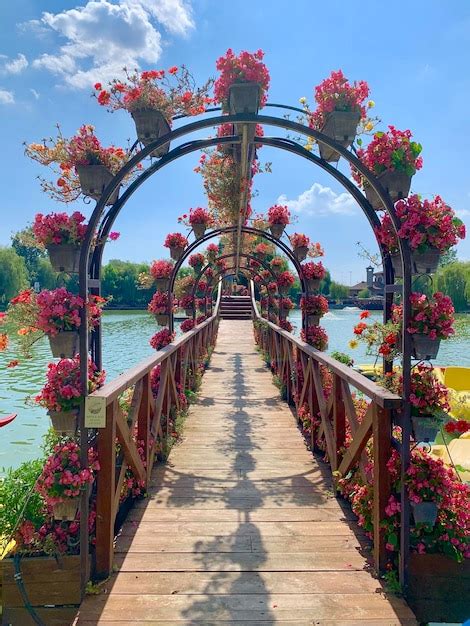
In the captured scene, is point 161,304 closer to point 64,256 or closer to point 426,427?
point 64,256

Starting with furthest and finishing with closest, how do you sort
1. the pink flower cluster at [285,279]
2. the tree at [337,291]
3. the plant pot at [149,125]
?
the tree at [337,291] → the pink flower cluster at [285,279] → the plant pot at [149,125]

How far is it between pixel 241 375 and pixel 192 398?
7.23 ft

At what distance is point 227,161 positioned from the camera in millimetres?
5293

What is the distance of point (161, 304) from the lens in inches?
240

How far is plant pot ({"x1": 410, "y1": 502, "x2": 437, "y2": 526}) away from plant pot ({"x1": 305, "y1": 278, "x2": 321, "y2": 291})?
394 centimetres

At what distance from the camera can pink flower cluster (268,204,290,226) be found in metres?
6.89

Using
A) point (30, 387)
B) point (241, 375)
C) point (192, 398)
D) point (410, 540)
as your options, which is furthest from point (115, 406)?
point (30, 387)

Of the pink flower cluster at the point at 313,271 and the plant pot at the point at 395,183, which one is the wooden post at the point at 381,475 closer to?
the plant pot at the point at 395,183

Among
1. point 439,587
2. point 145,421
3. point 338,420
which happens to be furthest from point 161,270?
point 439,587

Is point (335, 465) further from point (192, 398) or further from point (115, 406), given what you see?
point (192, 398)

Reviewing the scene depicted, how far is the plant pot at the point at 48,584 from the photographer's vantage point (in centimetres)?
231

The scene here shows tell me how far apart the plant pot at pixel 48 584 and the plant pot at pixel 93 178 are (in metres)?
1.95

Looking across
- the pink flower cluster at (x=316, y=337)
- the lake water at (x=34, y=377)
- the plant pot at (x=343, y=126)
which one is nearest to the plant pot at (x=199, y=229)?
the lake water at (x=34, y=377)

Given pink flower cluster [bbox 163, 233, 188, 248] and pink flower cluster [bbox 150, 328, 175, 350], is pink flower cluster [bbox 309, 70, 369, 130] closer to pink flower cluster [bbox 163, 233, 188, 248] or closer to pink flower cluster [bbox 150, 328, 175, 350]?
pink flower cluster [bbox 150, 328, 175, 350]
